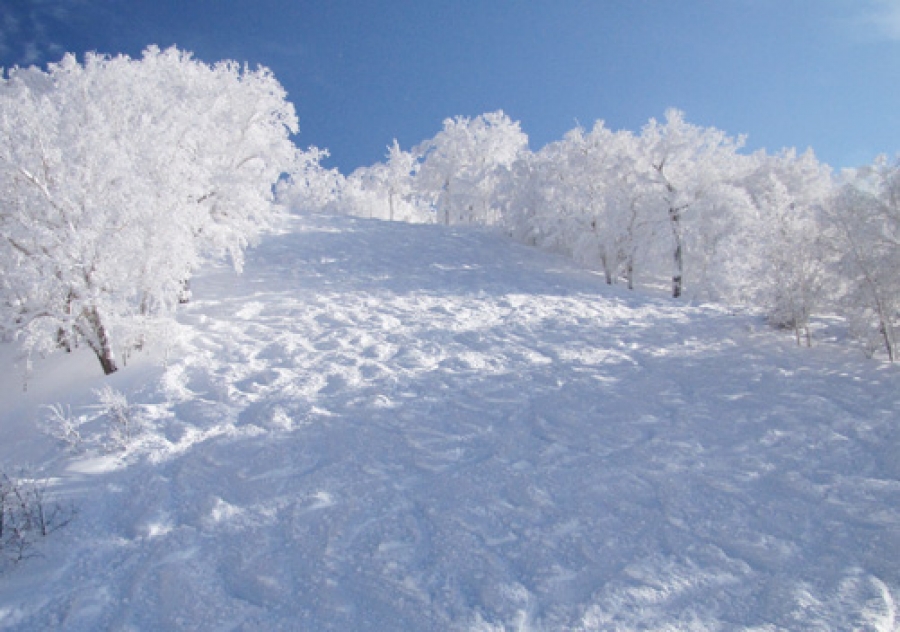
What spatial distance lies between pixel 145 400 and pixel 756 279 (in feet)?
51.2

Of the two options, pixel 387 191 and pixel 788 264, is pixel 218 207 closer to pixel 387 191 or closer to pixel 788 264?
pixel 788 264

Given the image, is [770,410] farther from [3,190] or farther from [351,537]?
[3,190]

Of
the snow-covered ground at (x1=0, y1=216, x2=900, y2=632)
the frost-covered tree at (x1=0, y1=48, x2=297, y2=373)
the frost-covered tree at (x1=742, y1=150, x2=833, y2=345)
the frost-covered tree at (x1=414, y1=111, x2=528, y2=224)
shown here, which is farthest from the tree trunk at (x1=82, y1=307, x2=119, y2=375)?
the frost-covered tree at (x1=414, y1=111, x2=528, y2=224)

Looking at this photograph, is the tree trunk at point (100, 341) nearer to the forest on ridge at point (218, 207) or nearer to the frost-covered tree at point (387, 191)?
the forest on ridge at point (218, 207)

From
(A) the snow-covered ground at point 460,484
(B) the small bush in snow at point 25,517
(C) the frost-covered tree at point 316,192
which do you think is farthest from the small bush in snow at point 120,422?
(C) the frost-covered tree at point 316,192

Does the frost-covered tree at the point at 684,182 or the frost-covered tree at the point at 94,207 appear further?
the frost-covered tree at the point at 684,182

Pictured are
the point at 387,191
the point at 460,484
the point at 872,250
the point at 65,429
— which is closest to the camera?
the point at 460,484

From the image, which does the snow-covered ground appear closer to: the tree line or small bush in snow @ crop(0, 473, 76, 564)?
small bush in snow @ crop(0, 473, 76, 564)

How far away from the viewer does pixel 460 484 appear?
645 centimetres

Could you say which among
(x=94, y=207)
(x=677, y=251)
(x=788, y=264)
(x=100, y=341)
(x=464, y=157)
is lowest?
(x=100, y=341)

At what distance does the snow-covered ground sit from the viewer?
4.54 meters

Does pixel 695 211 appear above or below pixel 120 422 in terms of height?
above

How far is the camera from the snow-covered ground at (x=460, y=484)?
4.54 metres

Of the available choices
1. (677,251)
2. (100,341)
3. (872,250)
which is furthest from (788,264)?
(100,341)
